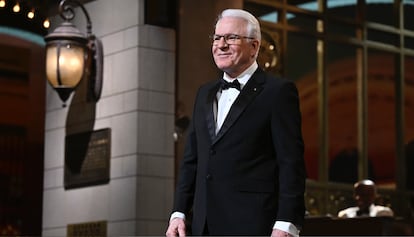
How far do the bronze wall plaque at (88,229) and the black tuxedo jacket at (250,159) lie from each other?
16.5ft

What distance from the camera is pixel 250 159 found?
4840mm

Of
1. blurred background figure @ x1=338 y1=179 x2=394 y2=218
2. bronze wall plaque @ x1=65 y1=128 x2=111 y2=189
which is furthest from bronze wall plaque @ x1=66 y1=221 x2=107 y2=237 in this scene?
blurred background figure @ x1=338 y1=179 x2=394 y2=218

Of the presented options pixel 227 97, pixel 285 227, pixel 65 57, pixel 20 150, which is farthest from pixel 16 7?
pixel 285 227

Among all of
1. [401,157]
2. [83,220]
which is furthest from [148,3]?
[401,157]

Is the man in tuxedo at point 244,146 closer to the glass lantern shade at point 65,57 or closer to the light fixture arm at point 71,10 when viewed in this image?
the glass lantern shade at point 65,57

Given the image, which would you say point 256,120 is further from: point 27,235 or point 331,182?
point 27,235

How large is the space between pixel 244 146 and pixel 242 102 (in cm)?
20

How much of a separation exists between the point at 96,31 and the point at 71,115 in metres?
0.85

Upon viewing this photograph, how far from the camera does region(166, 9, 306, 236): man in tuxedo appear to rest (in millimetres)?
4793

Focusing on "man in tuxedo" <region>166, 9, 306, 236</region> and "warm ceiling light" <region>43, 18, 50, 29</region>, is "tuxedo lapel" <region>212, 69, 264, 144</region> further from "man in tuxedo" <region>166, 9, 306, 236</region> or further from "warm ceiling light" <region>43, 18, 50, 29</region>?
"warm ceiling light" <region>43, 18, 50, 29</region>

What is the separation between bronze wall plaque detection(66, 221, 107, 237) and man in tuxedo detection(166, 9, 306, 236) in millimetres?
5015

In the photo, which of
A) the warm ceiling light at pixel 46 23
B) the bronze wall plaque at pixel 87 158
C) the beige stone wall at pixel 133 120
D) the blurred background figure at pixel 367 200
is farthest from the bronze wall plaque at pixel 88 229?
the blurred background figure at pixel 367 200

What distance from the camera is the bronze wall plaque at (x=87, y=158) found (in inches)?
391

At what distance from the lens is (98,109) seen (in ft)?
33.2
